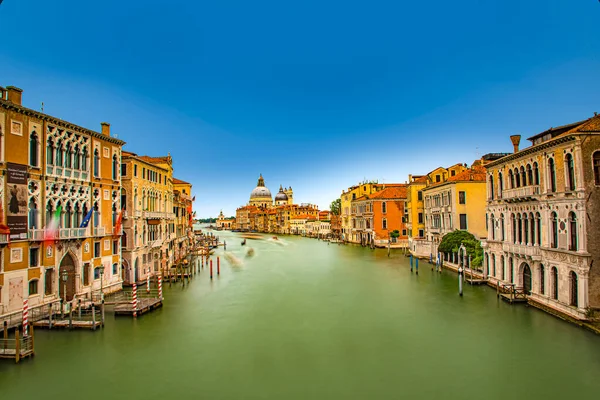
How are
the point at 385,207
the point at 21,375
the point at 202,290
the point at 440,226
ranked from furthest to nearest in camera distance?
1. the point at 385,207
2. the point at 440,226
3. the point at 202,290
4. the point at 21,375

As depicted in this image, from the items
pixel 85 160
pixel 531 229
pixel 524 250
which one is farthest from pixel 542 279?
pixel 85 160

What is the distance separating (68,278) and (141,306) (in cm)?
336

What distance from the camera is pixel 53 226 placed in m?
16.0

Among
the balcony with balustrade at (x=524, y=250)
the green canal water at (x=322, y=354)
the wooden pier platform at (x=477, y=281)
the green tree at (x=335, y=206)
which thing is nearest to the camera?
the green canal water at (x=322, y=354)

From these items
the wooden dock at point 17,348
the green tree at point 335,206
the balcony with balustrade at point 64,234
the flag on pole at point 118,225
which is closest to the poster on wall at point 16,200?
the balcony with balustrade at point 64,234

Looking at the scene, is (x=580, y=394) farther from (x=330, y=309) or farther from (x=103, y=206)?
(x=103, y=206)

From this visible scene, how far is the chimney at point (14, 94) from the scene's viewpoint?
14648 millimetres

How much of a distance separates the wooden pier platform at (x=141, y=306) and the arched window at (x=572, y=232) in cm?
1760

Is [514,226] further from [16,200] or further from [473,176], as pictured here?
[16,200]

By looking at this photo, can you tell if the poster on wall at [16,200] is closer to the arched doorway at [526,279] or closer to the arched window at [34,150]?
the arched window at [34,150]

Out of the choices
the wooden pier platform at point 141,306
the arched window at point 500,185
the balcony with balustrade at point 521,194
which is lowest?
the wooden pier platform at point 141,306

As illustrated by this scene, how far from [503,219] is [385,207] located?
3052cm

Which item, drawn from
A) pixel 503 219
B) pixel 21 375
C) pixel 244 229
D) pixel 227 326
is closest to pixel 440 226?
pixel 503 219

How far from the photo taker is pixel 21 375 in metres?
10.6
